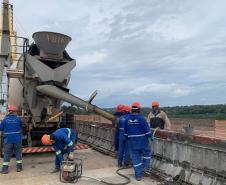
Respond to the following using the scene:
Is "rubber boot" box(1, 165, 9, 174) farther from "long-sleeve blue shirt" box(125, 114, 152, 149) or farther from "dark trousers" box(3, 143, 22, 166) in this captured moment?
"long-sleeve blue shirt" box(125, 114, 152, 149)

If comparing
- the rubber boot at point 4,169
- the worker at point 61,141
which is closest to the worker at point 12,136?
the rubber boot at point 4,169

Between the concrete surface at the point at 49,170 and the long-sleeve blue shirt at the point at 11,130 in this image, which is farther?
the long-sleeve blue shirt at the point at 11,130

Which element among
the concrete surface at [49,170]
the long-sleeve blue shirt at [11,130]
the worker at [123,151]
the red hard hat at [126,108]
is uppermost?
the red hard hat at [126,108]

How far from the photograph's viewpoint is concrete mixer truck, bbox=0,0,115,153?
10.5m

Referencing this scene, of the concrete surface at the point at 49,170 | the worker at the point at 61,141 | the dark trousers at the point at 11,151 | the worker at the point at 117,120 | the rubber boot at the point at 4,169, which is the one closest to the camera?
the concrete surface at the point at 49,170

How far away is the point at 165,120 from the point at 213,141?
9.73 feet

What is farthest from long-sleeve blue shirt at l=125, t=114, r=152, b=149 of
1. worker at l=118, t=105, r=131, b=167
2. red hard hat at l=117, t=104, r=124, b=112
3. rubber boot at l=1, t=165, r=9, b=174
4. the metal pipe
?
rubber boot at l=1, t=165, r=9, b=174

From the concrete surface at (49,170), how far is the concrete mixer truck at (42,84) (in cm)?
100

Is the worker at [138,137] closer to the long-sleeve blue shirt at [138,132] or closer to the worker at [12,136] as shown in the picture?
the long-sleeve blue shirt at [138,132]

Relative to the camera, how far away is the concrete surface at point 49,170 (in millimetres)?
8016

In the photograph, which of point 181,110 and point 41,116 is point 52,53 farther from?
point 181,110

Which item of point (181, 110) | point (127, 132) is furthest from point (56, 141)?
point (181, 110)

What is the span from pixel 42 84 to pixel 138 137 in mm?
3859

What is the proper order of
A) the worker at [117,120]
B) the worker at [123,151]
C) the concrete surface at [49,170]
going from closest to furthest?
1. the concrete surface at [49,170]
2. the worker at [123,151]
3. the worker at [117,120]
